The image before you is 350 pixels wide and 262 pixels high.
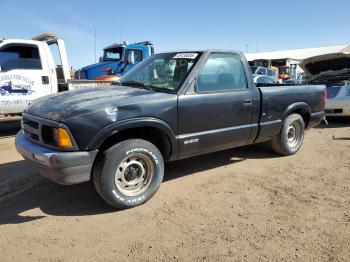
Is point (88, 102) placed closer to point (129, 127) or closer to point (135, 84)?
point (129, 127)

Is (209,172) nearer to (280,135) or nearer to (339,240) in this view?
(280,135)

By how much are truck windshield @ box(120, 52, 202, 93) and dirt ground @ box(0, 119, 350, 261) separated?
129cm

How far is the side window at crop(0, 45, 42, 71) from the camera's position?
769cm

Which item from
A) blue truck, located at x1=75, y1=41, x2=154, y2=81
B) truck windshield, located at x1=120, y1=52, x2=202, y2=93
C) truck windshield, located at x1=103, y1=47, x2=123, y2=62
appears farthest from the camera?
truck windshield, located at x1=103, y1=47, x2=123, y2=62

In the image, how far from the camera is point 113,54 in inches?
492

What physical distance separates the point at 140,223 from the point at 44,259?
3.15 ft

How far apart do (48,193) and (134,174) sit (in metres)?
1.18

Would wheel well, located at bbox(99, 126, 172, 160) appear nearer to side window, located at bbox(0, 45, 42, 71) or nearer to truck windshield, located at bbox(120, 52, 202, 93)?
truck windshield, located at bbox(120, 52, 202, 93)

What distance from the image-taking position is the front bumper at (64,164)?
3.32 meters

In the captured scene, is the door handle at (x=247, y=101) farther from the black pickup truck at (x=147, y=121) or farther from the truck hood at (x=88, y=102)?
the truck hood at (x=88, y=102)

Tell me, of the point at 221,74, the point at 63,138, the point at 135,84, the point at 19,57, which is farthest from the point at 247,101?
the point at 19,57

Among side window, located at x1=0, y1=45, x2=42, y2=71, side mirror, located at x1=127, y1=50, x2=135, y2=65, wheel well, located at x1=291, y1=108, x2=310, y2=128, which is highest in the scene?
side mirror, located at x1=127, y1=50, x2=135, y2=65

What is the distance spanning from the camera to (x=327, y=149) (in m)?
6.50

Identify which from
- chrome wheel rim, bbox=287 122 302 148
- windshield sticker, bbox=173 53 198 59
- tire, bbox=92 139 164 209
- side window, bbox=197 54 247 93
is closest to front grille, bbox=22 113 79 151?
tire, bbox=92 139 164 209
